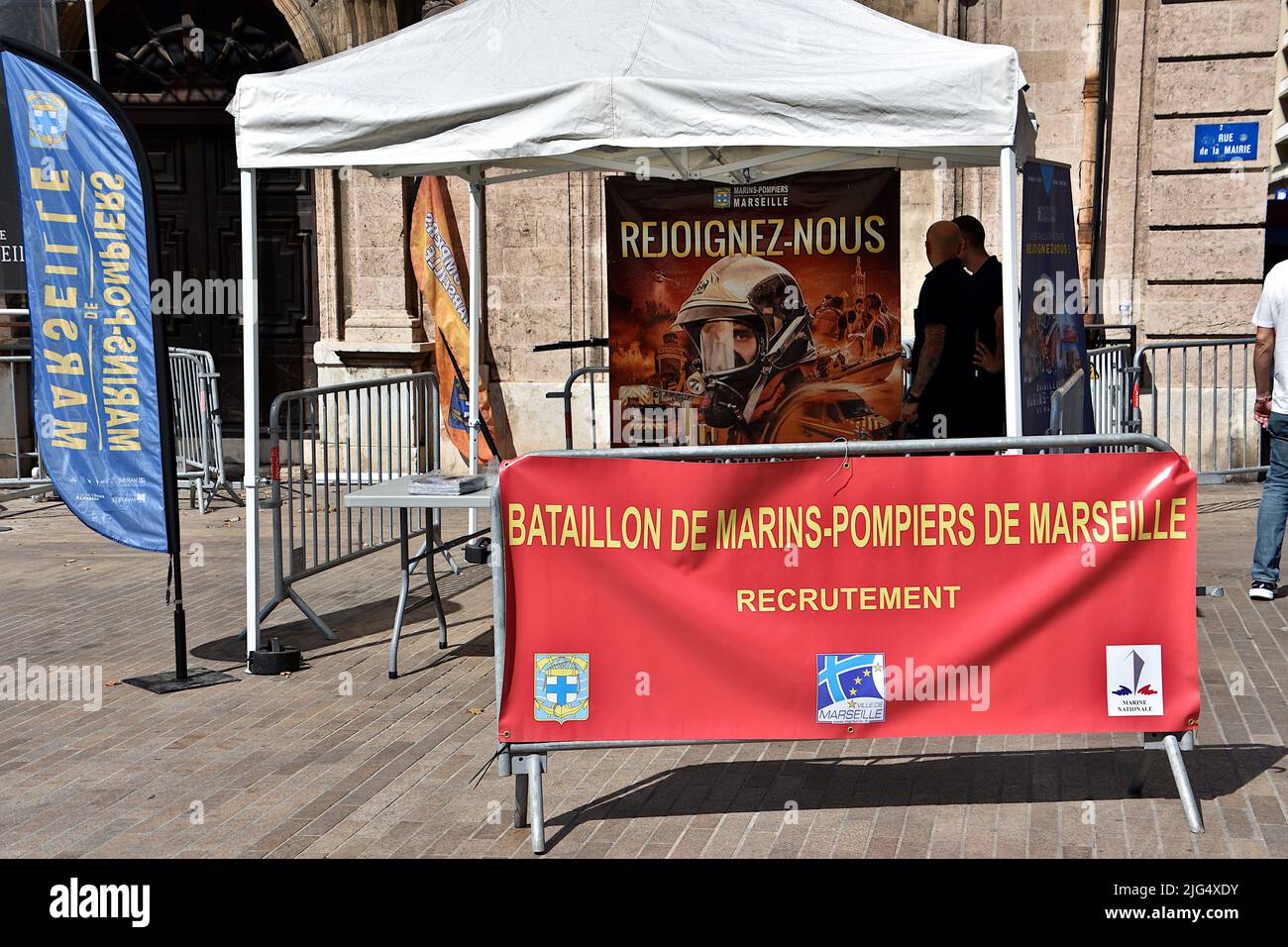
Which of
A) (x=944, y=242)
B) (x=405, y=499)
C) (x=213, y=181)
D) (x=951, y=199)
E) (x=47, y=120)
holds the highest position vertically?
(x=213, y=181)

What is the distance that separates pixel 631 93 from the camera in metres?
5.89

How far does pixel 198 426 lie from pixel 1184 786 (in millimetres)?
9370

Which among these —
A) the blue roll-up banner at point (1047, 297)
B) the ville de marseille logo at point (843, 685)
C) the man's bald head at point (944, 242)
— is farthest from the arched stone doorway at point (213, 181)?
the ville de marseille logo at point (843, 685)

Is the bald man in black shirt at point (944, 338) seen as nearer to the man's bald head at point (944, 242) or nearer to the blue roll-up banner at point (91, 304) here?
the man's bald head at point (944, 242)

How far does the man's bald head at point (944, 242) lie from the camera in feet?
24.8

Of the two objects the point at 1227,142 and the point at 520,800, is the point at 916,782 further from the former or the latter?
the point at 1227,142

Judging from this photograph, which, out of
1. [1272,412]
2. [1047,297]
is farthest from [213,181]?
[1272,412]

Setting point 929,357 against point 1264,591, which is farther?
point 1264,591

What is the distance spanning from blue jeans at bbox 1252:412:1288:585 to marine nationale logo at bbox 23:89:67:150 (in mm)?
6164

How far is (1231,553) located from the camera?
919 cm

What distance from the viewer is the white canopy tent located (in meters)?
5.79

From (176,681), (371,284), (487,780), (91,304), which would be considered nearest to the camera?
(487,780)
